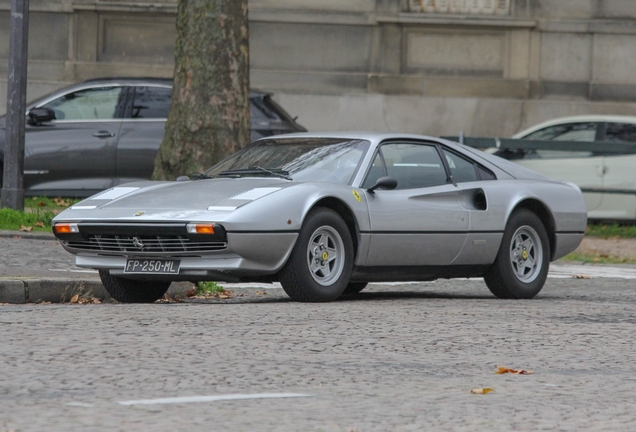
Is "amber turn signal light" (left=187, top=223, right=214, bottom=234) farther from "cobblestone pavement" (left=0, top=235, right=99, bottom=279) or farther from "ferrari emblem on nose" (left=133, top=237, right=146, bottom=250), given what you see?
"cobblestone pavement" (left=0, top=235, right=99, bottom=279)

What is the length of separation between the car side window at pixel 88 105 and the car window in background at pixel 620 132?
7011 millimetres

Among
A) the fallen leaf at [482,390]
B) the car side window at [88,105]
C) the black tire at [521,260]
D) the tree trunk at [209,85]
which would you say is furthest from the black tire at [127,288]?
the car side window at [88,105]

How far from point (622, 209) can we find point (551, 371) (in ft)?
40.8

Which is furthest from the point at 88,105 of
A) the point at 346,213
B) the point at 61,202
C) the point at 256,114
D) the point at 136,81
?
the point at 346,213

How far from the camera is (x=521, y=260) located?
410 inches

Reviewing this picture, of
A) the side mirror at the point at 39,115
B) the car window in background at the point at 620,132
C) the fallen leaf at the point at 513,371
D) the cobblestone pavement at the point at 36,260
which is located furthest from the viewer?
the car window in background at the point at 620,132

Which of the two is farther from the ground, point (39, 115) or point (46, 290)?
point (39, 115)

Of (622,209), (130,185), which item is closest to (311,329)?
(130,185)

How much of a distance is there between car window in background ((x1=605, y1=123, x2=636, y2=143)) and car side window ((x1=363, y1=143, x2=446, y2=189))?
30.4 feet

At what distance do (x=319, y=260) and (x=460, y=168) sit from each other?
1.91 m

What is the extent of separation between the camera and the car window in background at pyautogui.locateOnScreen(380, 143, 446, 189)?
977 cm

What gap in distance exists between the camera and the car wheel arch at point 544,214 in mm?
10508

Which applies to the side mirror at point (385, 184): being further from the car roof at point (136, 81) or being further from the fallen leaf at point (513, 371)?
the car roof at point (136, 81)

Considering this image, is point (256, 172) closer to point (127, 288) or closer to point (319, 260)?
point (319, 260)
